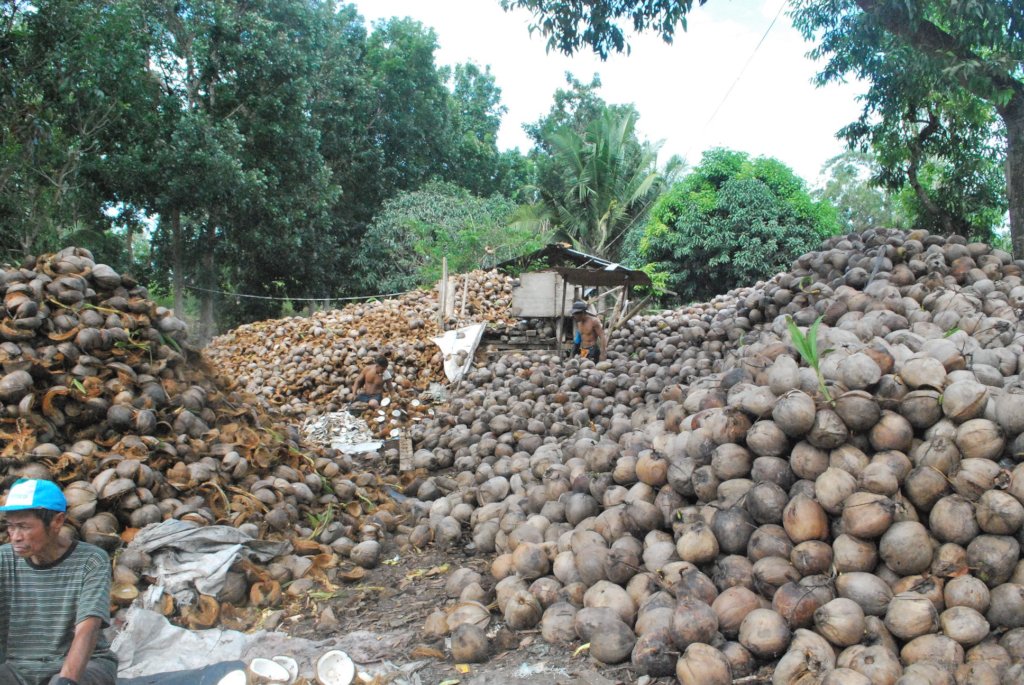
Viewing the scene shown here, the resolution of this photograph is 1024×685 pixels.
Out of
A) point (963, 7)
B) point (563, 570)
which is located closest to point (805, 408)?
point (563, 570)

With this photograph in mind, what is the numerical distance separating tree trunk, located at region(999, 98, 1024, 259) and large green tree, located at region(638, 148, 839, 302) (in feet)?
28.9

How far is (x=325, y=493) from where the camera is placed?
19.8ft

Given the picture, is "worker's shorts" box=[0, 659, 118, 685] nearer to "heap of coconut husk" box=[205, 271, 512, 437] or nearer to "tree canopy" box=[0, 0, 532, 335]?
"heap of coconut husk" box=[205, 271, 512, 437]

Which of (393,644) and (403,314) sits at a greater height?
(403,314)

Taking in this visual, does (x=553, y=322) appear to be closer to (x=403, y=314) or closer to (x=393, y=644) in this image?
(x=403, y=314)

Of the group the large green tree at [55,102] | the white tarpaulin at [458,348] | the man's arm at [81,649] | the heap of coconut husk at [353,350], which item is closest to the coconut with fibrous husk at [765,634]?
the man's arm at [81,649]

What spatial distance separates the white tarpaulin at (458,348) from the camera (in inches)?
451

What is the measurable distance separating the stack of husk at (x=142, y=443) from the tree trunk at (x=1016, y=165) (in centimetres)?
849

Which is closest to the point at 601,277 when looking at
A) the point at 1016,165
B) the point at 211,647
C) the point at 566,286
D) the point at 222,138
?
the point at 566,286

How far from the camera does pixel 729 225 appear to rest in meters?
18.8

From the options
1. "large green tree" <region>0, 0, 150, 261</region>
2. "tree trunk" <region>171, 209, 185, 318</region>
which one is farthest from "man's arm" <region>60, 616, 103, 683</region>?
"tree trunk" <region>171, 209, 185, 318</region>

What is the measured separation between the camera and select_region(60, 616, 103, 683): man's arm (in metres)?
2.69

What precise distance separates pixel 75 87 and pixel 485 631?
14242mm

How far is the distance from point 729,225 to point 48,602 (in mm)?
17993
